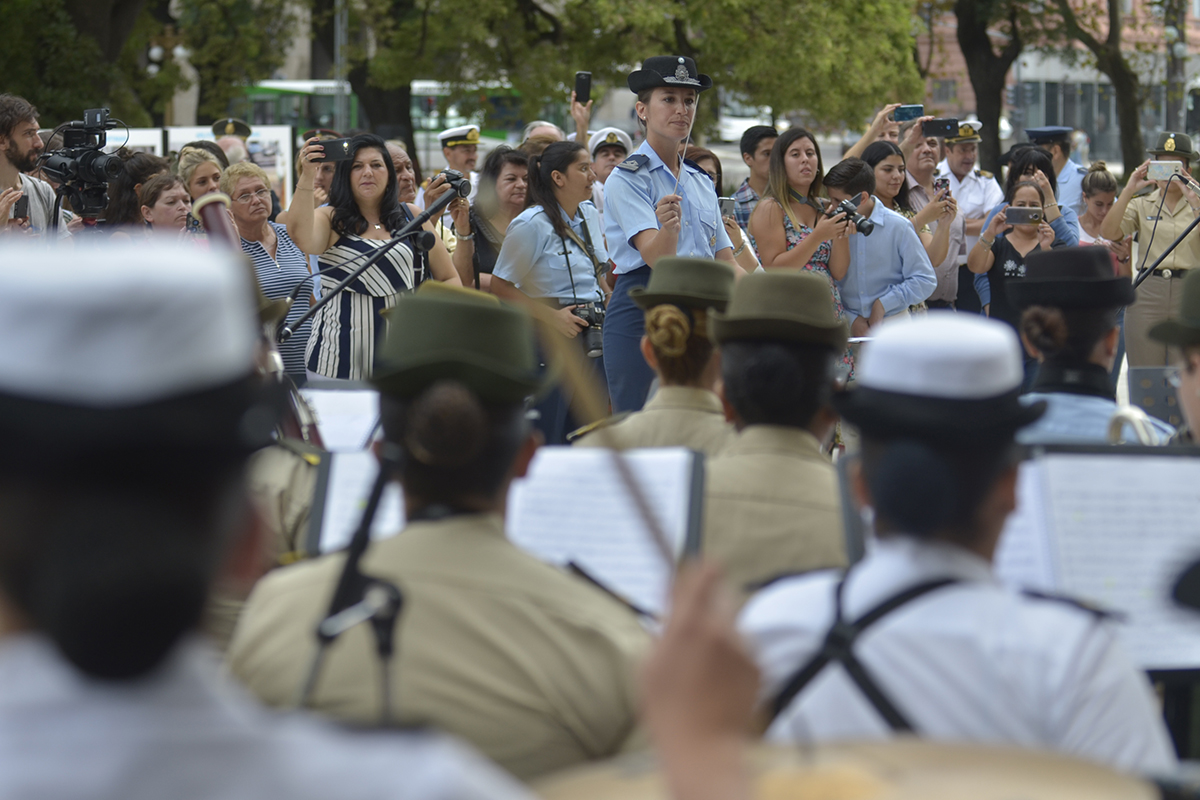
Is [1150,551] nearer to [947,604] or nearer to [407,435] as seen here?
[947,604]

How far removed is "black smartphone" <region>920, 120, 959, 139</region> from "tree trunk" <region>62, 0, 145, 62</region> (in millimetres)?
13581

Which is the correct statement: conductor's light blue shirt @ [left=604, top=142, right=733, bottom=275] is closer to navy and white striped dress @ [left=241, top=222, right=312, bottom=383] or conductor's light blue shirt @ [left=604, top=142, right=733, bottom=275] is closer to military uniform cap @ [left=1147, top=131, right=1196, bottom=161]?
navy and white striped dress @ [left=241, top=222, right=312, bottom=383]

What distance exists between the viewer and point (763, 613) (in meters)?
1.94

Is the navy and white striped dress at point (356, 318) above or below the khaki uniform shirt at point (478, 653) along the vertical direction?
above

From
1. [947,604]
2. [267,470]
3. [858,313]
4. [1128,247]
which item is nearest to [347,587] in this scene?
[947,604]

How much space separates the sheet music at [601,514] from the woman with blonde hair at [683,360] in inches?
34.5

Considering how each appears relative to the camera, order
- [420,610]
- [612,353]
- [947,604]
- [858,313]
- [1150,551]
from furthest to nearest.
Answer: [858,313] < [612,353] < [1150,551] < [420,610] < [947,604]

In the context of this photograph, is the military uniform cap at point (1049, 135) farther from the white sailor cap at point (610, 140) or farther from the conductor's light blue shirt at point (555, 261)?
the conductor's light blue shirt at point (555, 261)

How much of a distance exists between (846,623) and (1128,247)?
901 centimetres

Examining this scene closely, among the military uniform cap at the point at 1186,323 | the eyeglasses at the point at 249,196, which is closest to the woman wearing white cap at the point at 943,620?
the military uniform cap at the point at 1186,323

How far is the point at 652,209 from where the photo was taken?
19.8 feet

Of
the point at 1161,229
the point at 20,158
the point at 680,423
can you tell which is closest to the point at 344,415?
the point at 680,423

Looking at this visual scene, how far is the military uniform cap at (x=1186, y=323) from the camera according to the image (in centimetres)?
319

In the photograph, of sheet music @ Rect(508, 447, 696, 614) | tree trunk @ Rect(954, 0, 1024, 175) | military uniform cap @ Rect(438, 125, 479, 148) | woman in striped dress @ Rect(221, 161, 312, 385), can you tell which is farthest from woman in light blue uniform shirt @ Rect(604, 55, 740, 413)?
tree trunk @ Rect(954, 0, 1024, 175)
